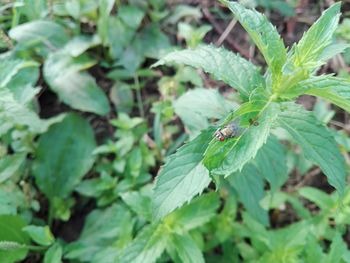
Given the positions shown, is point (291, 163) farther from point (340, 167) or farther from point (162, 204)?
point (162, 204)

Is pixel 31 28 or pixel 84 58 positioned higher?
pixel 31 28

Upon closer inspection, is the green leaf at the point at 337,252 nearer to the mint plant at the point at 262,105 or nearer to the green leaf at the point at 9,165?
the mint plant at the point at 262,105

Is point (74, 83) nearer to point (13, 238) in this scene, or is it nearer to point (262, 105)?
point (13, 238)

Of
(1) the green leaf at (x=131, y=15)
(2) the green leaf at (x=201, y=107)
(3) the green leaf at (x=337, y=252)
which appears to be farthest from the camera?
(1) the green leaf at (x=131, y=15)

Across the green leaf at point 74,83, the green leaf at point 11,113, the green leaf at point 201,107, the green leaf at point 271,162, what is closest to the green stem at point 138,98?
the green leaf at point 74,83

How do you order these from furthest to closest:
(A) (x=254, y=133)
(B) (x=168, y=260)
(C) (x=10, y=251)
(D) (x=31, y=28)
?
(D) (x=31, y=28), (B) (x=168, y=260), (C) (x=10, y=251), (A) (x=254, y=133)

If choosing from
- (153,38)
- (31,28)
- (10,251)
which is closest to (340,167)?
(10,251)

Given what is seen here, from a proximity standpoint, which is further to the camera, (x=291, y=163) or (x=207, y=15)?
(x=207, y=15)
